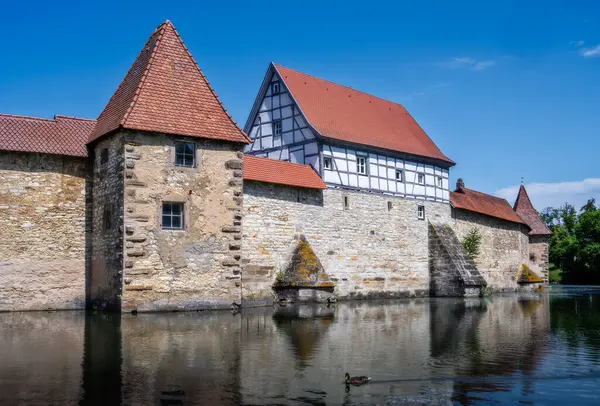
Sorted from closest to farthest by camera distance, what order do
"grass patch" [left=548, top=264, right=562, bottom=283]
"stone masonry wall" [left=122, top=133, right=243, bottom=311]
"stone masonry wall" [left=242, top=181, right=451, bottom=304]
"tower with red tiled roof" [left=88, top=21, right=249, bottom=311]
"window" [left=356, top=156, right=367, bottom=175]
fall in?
"stone masonry wall" [left=122, top=133, right=243, bottom=311]
"tower with red tiled roof" [left=88, top=21, right=249, bottom=311]
"stone masonry wall" [left=242, top=181, right=451, bottom=304]
"window" [left=356, top=156, right=367, bottom=175]
"grass patch" [left=548, top=264, right=562, bottom=283]

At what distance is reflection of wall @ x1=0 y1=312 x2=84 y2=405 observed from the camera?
7.51 m

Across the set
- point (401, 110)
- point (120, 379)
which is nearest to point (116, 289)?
point (120, 379)

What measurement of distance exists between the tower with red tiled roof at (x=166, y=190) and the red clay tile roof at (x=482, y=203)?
672 inches

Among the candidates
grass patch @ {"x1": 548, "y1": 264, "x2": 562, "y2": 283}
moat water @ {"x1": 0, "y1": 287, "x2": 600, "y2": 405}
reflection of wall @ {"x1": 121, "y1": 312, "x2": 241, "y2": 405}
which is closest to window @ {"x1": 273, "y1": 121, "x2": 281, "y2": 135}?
moat water @ {"x1": 0, "y1": 287, "x2": 600, "y2": 405}

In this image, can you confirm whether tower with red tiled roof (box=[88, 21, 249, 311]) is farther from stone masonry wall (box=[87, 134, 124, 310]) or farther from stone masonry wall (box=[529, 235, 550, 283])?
stone masonry wall (box=[529, 235, 550, 283])

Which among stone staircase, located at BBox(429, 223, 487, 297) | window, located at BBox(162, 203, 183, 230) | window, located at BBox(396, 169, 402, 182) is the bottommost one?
stone staircase, located at BBox(429, 223, 487, 297)

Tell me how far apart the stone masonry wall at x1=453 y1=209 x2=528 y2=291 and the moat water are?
1884cm

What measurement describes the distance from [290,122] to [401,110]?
973 cm

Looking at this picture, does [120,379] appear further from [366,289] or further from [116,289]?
[366,289]

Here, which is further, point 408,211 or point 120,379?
point 408,211

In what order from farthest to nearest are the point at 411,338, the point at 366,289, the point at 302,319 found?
the point at 366,289 < the point at 302,319 < the point at 411,338

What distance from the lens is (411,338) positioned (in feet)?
42.7

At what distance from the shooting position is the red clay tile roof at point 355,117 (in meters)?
28.3

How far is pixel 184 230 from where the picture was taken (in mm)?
19266
